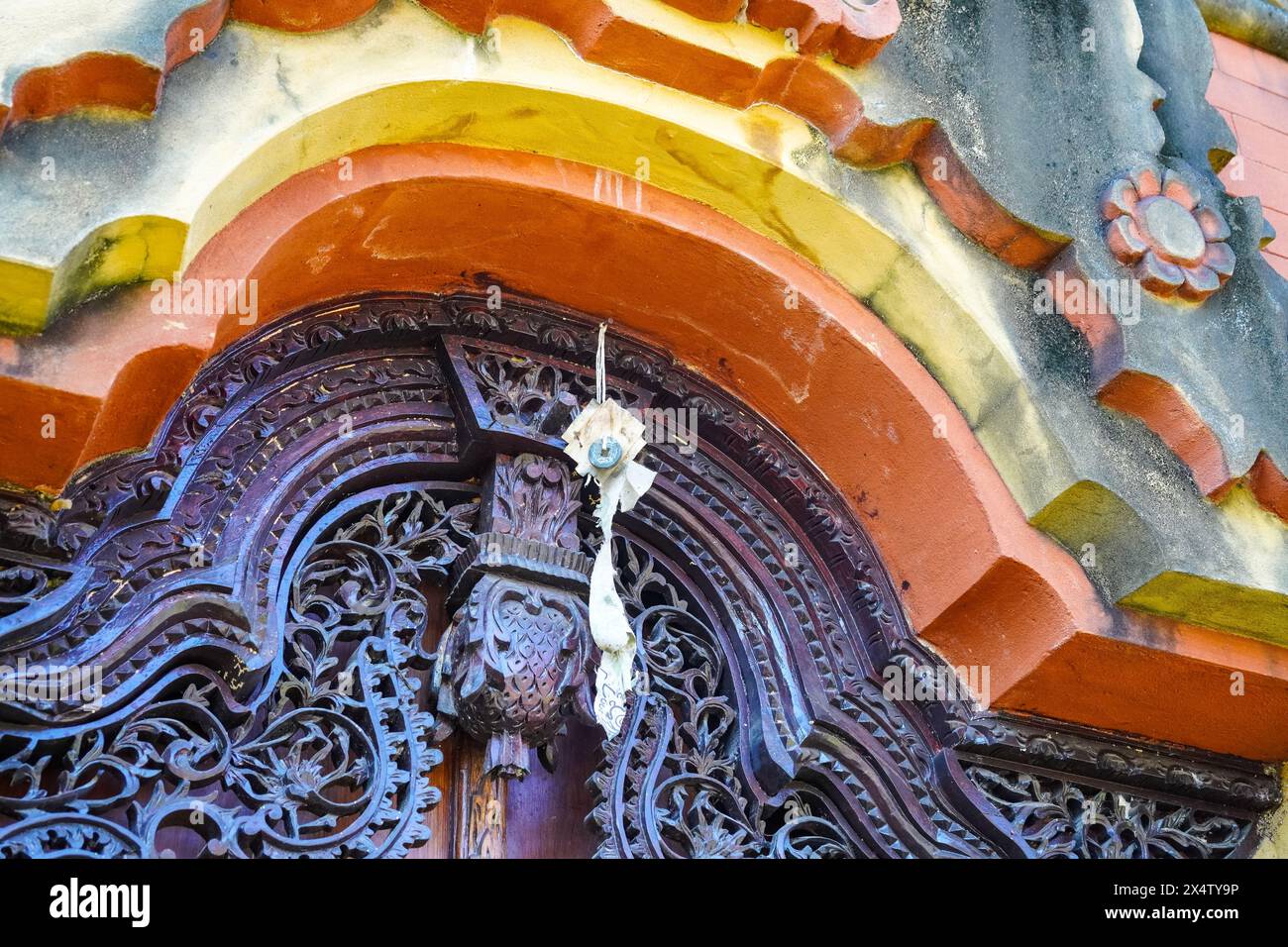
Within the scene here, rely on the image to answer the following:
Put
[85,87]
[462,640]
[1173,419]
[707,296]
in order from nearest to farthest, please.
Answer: [85,87] → [462,640] → [1173,419] → [707,296]

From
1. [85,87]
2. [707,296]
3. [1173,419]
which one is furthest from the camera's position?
[707,296]

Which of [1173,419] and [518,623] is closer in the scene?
[518,623]

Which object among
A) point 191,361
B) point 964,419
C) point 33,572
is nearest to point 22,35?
point 191,361

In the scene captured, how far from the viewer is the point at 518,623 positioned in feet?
13.5

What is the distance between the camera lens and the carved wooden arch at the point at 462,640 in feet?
11.9

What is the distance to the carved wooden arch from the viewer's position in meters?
3.64

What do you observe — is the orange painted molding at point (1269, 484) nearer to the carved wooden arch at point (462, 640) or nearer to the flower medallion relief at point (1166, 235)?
the flower medallion relief at point (1166, 235)

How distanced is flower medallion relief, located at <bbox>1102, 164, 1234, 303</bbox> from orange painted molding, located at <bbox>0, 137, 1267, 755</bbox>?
0.66 m

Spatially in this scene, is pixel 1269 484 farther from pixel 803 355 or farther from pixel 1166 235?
pixel 803 355

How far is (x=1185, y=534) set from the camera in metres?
4.37

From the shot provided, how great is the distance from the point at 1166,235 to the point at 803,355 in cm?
106

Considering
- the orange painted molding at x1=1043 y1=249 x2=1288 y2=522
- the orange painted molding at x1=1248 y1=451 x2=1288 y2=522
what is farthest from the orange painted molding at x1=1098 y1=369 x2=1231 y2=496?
the orange painted molding at x1=1248 y1=451 x2=1288 y2=522

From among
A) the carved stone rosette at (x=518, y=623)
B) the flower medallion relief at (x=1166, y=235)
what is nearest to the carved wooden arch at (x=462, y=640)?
the carved stone rosette at (x=518, y=623)

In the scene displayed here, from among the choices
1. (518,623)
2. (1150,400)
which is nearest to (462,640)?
(518,623)
